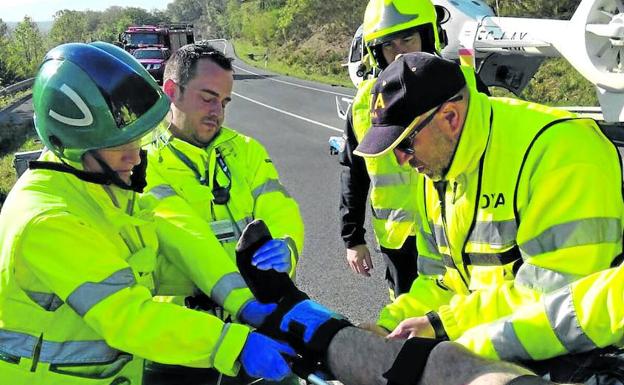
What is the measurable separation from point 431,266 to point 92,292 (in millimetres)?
1246

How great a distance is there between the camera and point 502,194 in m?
1.98

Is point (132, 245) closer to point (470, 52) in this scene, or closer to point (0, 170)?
point (470, 52)

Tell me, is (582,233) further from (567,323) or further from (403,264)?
(403,264)

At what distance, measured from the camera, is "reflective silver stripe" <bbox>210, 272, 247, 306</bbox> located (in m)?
2.37

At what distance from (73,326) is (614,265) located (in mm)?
1593

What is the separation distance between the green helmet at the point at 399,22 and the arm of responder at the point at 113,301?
5.84ft

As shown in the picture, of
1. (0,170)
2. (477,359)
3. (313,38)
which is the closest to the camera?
(477,359)

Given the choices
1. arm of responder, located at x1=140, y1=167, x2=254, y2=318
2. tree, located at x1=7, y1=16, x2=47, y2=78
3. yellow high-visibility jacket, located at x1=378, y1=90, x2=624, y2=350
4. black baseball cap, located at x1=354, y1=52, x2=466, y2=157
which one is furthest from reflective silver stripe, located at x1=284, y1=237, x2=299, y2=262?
tree, located at x1=7, y1=16, x2=47, y2=78

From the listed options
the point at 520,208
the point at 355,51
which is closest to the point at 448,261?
the point at 520,208

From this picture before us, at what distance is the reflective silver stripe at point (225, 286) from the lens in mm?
2371

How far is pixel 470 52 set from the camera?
30.5ft

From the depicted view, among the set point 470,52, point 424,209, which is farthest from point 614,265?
point 470,52

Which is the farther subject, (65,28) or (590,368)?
(65,28)

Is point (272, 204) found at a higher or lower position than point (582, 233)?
lower
